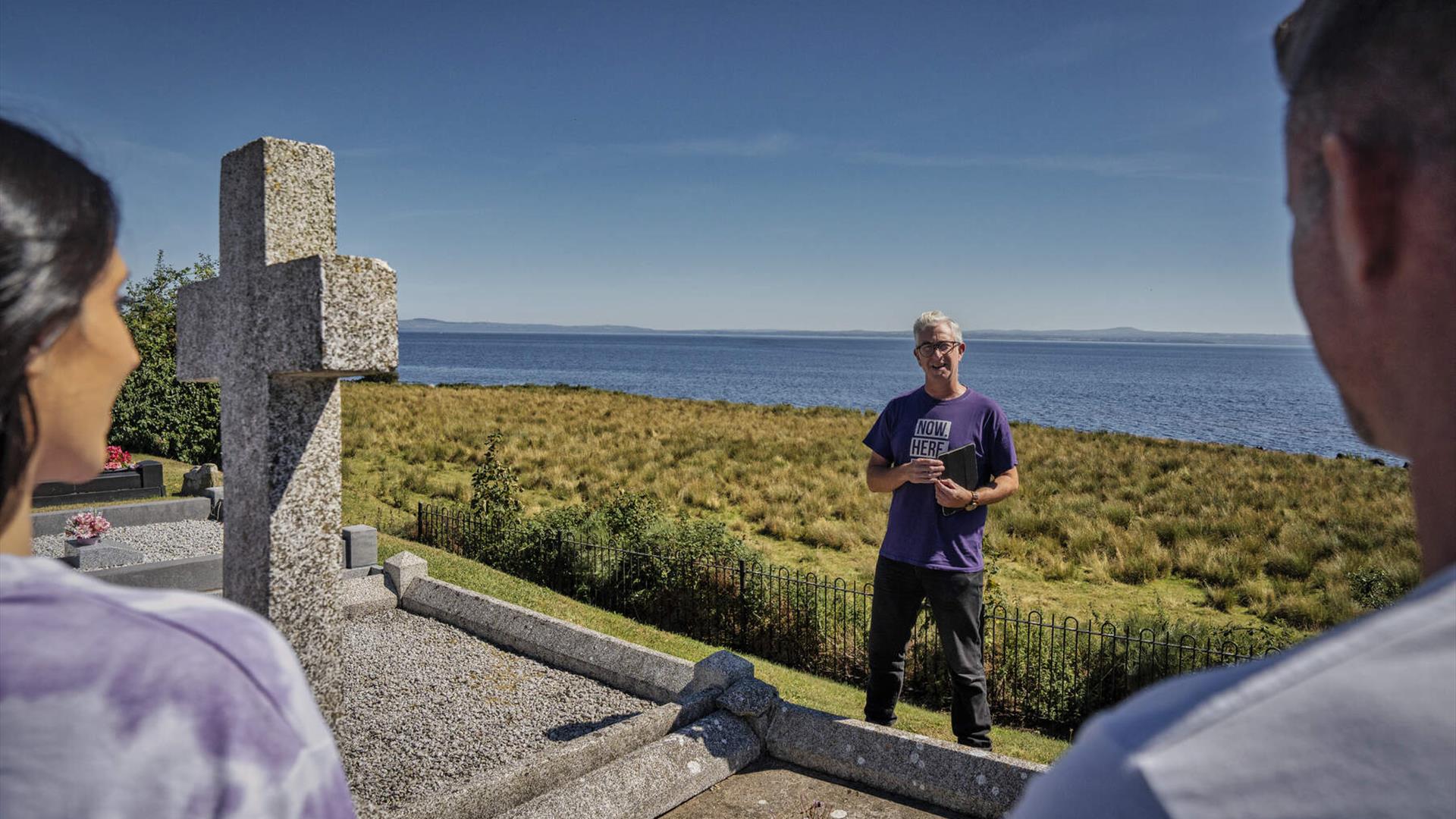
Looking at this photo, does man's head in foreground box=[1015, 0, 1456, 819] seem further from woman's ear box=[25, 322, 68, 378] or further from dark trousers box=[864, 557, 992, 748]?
dark trousers box=[864, 557, 992, 748]

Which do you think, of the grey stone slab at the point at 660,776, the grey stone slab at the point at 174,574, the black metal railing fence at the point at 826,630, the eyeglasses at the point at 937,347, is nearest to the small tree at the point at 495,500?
the black metal railing fence at the point at 826,630

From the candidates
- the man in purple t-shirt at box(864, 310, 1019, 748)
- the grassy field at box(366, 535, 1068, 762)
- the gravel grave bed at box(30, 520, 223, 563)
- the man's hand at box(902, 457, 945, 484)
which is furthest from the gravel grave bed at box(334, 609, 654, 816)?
the gravel grave bed at box(30, 520, 223, 563)

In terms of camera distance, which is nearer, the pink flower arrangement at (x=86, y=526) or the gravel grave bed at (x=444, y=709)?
the gravel grave bed at (x=444, y=709)

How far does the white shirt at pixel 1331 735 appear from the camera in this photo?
48 centimetres

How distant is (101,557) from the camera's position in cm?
922

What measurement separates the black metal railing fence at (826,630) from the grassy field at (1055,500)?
2.82 meters

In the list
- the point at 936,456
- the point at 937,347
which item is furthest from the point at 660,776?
the point at 937,347

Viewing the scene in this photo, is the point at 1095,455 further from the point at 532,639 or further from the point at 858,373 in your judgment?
the point at 858,373

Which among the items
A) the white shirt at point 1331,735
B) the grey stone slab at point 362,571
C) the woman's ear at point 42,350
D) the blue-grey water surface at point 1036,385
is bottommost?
the blue-grey water surface at point 1036,385

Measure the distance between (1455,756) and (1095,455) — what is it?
2722 cm

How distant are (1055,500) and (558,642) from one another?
1385cm

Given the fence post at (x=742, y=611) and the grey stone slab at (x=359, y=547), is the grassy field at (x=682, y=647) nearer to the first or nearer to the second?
the fence post at (x=742, y=611)

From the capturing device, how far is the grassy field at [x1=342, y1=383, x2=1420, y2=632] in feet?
41.2

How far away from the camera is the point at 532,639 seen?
283 inches
